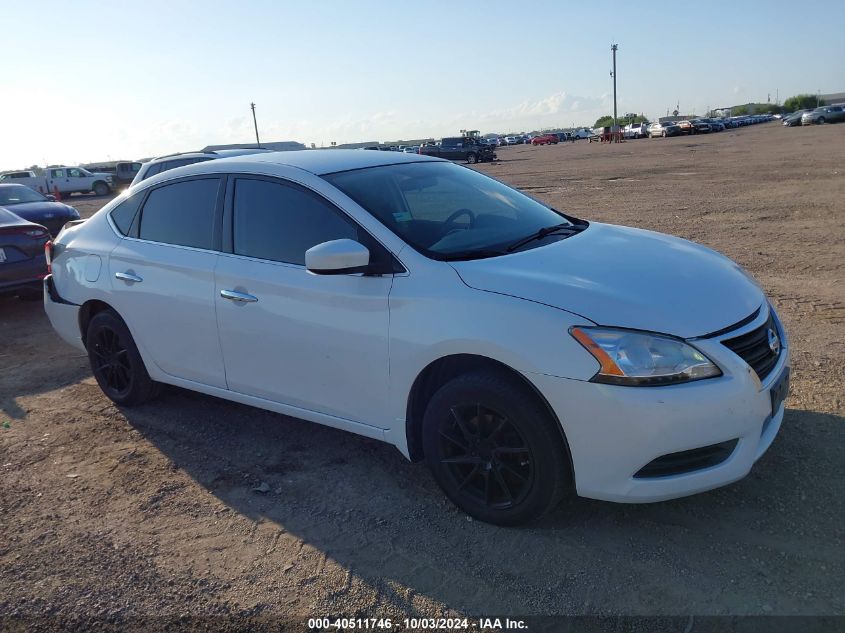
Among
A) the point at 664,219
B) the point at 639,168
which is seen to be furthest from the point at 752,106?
the point at 664,219

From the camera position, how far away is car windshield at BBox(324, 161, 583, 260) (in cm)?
363

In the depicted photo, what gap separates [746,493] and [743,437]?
61 cm

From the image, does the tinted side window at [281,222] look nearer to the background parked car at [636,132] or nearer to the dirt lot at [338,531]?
the dirt lot at [338,531]

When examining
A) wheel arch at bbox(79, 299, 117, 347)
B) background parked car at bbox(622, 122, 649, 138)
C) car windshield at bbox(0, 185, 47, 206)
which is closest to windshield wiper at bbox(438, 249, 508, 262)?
wheel arch at bbox(79, 299, 117, 347)

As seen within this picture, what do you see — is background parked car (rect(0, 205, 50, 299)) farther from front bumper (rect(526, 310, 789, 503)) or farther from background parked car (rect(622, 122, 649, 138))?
background parked car (rect(622, 122, 649, 138))

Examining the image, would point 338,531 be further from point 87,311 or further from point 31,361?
point 31,361

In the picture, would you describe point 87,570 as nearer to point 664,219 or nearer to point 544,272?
point 544,272

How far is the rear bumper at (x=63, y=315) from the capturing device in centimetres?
522

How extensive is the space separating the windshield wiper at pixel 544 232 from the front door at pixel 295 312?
75cm

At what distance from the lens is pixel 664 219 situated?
1196cm

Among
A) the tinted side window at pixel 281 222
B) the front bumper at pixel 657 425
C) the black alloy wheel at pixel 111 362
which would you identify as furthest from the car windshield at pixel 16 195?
the front bumper at pixel 657 425

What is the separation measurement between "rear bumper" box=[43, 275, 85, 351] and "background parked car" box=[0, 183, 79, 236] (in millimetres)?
6567

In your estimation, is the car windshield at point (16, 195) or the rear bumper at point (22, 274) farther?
the car windshield at point (16, 195)

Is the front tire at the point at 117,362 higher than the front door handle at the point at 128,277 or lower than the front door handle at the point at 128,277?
lower
